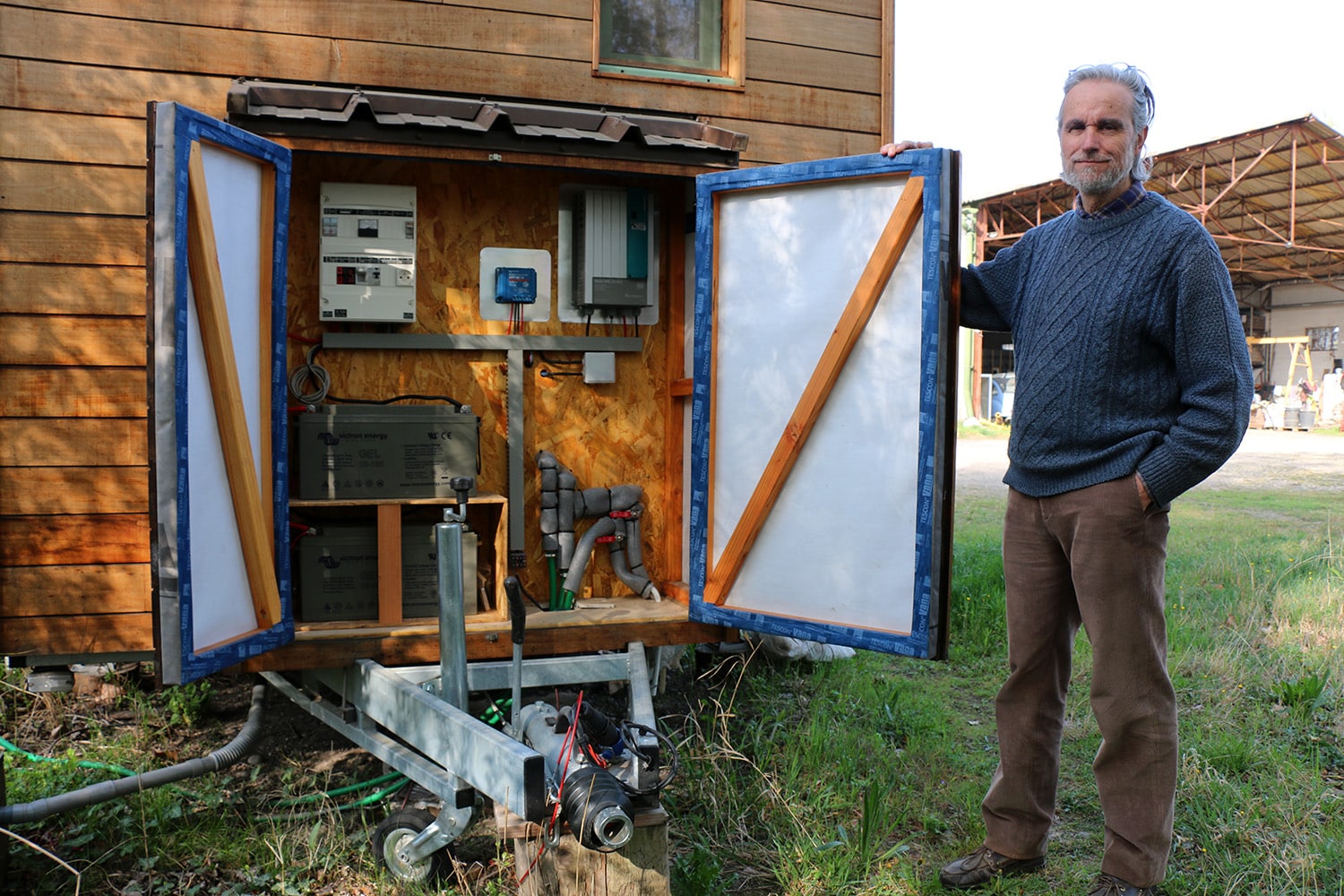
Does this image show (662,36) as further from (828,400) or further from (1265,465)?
(1265,465)

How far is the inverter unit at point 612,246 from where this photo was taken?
4.81 metres

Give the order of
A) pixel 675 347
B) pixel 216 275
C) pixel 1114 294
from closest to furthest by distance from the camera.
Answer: pixel 1114 294
pixel 216 275
pixel 675 347

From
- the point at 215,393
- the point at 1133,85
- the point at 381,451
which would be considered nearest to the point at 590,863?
the point at 215,393

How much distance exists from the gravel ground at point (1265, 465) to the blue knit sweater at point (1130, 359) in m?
7.59

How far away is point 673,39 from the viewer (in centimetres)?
462

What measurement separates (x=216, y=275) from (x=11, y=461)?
1269 mm

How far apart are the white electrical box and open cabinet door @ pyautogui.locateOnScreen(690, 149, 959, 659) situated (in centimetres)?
145

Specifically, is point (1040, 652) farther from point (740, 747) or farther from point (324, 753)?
point (324, 753)

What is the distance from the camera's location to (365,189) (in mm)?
4566

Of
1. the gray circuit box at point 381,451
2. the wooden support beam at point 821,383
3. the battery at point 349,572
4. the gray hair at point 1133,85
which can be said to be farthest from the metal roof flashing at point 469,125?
the gray hair at point 1133,85

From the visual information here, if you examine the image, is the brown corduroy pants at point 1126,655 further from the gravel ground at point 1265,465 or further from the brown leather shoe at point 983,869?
the gravel ground at point 1265,465

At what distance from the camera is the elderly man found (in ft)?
8.47

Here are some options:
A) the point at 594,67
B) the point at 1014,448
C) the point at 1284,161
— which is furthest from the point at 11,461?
the point at 1284,161

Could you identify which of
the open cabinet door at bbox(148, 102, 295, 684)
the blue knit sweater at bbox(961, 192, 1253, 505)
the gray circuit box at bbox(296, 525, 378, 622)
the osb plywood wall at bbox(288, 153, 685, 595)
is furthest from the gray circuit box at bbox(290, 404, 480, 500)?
the blue knit sweater at bbox(961, 192, 1253, 505)
